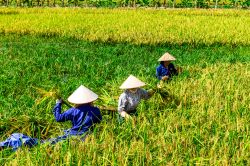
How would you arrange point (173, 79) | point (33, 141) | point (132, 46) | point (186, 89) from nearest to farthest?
point (33, 141)
point (186, 89)
point (173, 79)
point (132, 46)

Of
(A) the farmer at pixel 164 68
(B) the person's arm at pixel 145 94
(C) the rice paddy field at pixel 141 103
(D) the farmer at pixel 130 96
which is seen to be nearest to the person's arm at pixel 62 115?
(C) the rice paddy field at pixel 141 103

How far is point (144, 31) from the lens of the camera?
1521cm

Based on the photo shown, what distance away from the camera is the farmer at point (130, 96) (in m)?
5.10

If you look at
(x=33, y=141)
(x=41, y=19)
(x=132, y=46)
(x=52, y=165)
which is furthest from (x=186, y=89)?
(x=41, y=19)

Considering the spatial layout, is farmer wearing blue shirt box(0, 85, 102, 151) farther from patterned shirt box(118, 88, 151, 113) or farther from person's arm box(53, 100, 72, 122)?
patterned shirt box(118, 88, 151, 113)

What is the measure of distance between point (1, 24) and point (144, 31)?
6468mm

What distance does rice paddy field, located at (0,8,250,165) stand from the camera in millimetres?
3574

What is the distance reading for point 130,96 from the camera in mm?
5223

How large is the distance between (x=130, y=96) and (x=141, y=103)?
0.18 meters

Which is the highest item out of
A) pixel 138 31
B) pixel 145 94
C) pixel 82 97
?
pixel 82 97

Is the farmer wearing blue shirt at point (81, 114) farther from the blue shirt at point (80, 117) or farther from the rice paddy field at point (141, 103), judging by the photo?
the rice paddy field at point (141, 103)

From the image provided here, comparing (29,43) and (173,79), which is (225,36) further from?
(173,79)

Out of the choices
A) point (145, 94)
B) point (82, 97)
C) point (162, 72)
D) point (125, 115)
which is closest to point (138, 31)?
point (162, 72)

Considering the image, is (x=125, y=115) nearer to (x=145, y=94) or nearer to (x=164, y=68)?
(x=145, y=94)
